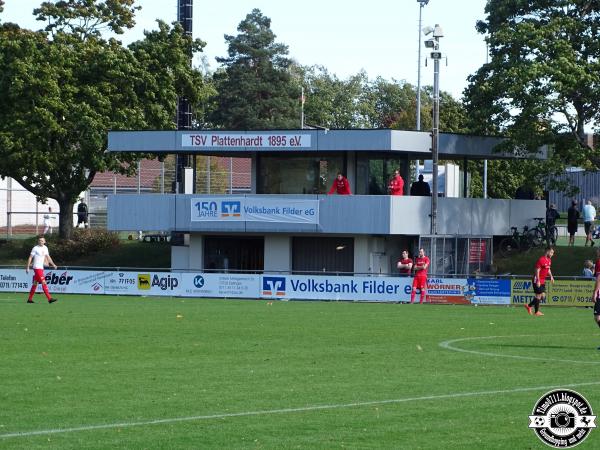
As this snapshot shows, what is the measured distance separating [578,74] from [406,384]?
3387 cm

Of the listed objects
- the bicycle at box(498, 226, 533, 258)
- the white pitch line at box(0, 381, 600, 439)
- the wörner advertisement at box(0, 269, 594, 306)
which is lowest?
the white pitch line at box(0, 381, 600, 439)

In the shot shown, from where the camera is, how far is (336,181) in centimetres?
5053

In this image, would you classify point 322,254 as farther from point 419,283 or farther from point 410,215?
point 419,283

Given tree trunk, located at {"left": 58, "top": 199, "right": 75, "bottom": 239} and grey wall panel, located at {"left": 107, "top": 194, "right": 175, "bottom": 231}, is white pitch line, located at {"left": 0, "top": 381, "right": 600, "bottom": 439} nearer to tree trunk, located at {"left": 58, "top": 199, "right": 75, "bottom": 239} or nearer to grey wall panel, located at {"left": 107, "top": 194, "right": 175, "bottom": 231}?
grey wall panel, located at {"left": 107, "top": 194, "right": 175, "bottom": 231}

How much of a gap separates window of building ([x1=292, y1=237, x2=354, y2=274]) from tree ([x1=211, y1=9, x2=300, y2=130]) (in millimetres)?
53103

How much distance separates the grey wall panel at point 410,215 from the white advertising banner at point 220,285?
757 centimetres

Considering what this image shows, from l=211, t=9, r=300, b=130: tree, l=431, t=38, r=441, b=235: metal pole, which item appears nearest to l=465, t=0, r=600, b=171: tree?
l=431, t=38, r=441, b=235: metal pole

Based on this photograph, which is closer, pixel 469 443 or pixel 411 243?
pixel 469 443

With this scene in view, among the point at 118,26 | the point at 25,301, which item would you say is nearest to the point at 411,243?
the point at 25,301

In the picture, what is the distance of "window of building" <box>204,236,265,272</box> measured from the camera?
5378cm

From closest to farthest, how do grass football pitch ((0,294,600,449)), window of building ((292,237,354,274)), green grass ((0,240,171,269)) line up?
1. grass football pitch ((0,294,600,449))
2. window of building ((292,237,354,274))
3. green grass ((0,240,171,269))

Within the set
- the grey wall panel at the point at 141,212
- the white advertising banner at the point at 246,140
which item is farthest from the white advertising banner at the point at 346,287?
the grey wall panel at the point at 141,212

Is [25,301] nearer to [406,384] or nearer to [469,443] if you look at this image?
[406,384]

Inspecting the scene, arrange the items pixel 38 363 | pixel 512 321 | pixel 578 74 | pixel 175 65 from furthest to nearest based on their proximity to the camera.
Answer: pixel 175 65 < pixel 578 74 < pixel 512 321 < pixel 38 363
